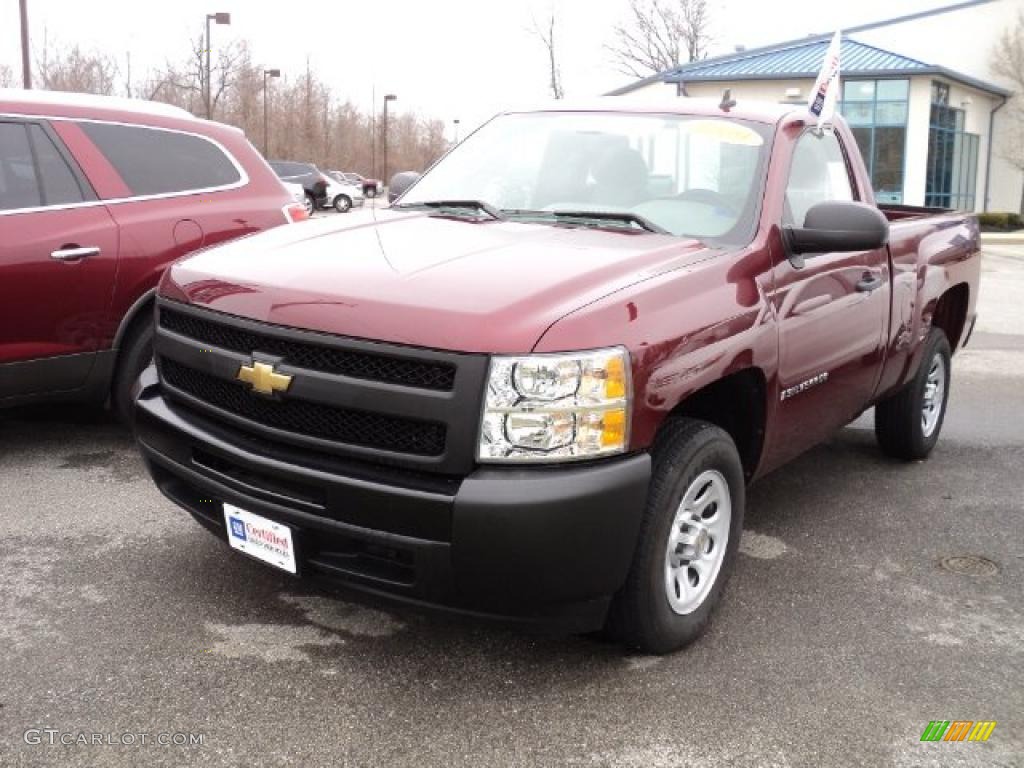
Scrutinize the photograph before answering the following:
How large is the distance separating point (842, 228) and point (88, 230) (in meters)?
3.56

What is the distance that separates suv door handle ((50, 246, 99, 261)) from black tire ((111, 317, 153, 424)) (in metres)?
0.41

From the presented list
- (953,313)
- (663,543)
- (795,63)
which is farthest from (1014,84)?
(663,543)

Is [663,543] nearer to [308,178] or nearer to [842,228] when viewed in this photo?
[842,228]

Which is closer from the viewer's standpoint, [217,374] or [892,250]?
[217,374]

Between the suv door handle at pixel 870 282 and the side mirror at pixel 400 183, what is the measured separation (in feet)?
6.64

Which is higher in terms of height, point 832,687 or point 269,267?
point 269,267

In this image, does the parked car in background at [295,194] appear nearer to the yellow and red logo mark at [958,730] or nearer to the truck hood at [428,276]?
the truck hood at [428,276]

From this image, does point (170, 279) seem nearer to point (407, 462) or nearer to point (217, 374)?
point (217, 374)

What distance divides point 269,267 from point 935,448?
4.35 m

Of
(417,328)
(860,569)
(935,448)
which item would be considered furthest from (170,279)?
(935,448)

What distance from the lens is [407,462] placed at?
2.80 metres

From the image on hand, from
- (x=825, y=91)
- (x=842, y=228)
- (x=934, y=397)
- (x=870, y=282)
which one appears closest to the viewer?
(x=842, y=228)

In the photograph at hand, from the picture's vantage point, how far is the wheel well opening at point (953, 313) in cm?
569

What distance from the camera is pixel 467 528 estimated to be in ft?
8.86
